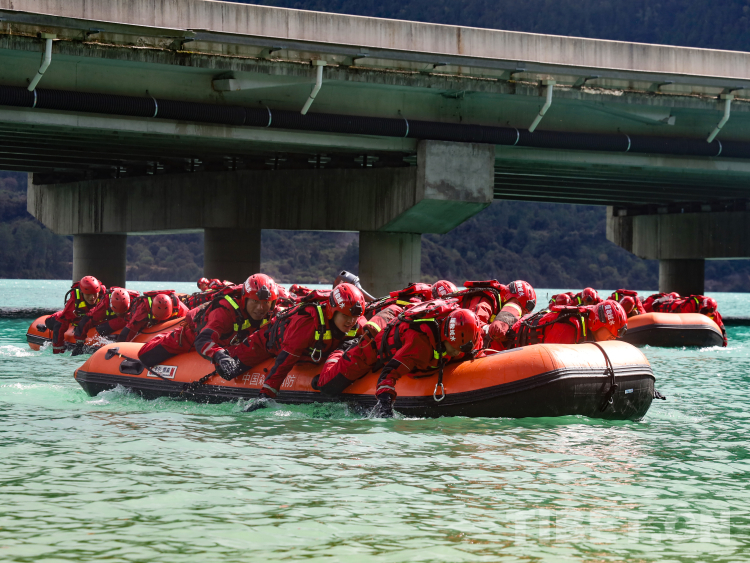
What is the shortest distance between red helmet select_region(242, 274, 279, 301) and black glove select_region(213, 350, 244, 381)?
0.80 metres

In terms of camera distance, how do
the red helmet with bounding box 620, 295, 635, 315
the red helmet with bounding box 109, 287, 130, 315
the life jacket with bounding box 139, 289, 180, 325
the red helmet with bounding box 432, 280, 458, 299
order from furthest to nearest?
the red helmet with bounding box 620, 295, 635, 315 < the red helmet with bounding box 109, 287, 130, 315 < the life jacket with bounding box 139, 289, 180, 325 < the red helmet with bounding box 432, 280, 458, 299

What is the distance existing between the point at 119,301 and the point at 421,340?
10.2 m


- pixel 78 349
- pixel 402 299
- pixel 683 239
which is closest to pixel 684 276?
pixel 683 239

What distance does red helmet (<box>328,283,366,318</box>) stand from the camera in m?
11.2

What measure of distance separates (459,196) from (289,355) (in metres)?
12.7

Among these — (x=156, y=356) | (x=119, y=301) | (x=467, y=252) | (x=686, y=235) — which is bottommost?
(x=156, y=356)

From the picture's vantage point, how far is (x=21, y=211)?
141 m

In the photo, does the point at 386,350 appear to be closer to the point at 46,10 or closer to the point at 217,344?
the point at 217,344

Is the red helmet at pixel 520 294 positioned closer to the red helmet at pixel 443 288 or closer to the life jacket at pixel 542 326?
the red helmet at pixel 443 288

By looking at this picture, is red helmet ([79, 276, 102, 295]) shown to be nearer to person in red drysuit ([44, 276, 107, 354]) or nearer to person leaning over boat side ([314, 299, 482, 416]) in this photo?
person in red drysuit ([44, 276, 107, 354])

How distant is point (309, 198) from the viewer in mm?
26641

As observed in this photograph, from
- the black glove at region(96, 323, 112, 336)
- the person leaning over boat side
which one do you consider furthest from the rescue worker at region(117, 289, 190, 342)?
the person leaning over boat side

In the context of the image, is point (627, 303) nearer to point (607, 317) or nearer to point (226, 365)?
point (607, 317)

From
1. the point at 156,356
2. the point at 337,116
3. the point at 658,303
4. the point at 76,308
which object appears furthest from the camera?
the point at 658,303
